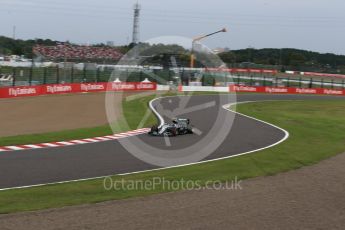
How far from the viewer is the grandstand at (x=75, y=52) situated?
69.8m

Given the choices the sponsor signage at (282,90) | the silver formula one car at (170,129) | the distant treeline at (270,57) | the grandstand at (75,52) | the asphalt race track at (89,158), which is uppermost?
the distant treeline at (270,57)

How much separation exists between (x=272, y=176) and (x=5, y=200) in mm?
6117

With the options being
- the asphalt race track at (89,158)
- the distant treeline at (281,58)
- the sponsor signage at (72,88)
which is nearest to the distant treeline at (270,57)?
the distant treeline at (281,58)

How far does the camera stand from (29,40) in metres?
106

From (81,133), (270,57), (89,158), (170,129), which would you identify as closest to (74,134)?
(81,133)

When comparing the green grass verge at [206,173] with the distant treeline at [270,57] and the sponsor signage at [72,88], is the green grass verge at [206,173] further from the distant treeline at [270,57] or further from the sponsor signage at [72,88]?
the distant treeline at [270,57]

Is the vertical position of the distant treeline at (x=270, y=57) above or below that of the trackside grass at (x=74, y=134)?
above

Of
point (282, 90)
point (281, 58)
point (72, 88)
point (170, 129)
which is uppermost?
point (281, 58)

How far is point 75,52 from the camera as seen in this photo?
73688 mm

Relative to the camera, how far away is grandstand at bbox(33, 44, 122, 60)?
229ft

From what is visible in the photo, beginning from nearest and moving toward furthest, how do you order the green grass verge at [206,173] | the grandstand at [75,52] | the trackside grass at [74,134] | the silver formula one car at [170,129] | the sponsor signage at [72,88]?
the green grass verge at [206,173] < the trackside grass at [74,134] < the silver formula one car at [170,129] < the sponsor signage at [72,88] < the grandstand at [75,52]

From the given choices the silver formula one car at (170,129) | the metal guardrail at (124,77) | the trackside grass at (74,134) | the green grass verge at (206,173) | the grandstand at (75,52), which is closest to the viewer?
the green grass verge at (206,173)

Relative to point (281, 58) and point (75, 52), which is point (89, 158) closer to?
point (75, 52)

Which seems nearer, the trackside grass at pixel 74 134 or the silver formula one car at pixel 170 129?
the trackside grass at pixel 74 134
